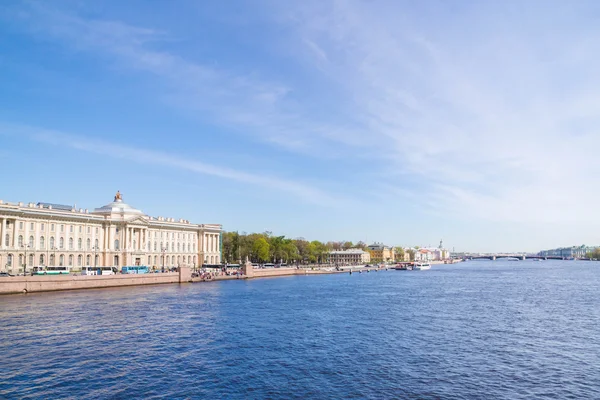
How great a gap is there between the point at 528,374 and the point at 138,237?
3545 inches

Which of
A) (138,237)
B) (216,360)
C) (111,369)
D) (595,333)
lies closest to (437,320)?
(595,333)

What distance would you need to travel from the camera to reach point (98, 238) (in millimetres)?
92875

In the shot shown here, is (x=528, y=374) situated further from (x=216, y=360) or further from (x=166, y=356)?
(x=166, y=356)

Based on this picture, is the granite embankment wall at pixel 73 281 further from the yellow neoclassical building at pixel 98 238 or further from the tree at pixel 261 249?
the tree at pixel 261 249

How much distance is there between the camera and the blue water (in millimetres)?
20969

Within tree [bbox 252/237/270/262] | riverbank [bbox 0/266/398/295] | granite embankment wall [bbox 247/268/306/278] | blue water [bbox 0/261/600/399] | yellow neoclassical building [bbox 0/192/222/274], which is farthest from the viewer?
tree [bbox 252/237/270/262]

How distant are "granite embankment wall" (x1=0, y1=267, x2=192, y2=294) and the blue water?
25.0ft

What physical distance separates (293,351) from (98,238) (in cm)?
7587

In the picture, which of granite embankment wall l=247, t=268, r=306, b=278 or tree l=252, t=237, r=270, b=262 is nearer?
granite embankment wall l=247, t=268, r=306, b=278

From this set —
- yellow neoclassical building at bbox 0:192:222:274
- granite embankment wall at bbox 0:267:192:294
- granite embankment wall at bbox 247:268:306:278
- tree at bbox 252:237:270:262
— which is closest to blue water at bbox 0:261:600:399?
granite embankment wall at bbox 0:267:192:294

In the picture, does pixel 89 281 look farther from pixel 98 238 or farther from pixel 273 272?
pixel 273 272

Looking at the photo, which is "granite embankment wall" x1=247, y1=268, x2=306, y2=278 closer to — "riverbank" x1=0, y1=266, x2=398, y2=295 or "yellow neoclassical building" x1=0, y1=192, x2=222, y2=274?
"riverbank" x1=0, y1=266, x2=398, y2=295

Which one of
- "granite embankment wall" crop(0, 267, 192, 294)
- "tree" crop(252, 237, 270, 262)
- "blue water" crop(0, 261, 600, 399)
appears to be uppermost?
"tree" crop(252, 237, 270, 262)

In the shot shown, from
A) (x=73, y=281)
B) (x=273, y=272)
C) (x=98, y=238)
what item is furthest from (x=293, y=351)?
(x=273, y=272)
